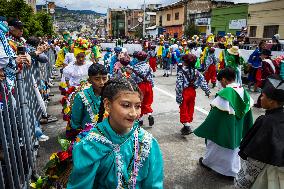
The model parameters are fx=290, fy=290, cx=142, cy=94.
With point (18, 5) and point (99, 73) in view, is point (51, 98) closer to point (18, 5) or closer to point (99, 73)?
point (18, 5)

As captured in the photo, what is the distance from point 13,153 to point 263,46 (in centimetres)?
1042

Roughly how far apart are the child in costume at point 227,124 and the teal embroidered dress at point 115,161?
8.71 ft

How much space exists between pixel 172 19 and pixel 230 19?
19428 millimetres

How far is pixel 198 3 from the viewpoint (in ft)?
151

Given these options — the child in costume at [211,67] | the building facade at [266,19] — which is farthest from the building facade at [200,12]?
the child in costume at [211,67]

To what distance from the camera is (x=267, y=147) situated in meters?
3.00

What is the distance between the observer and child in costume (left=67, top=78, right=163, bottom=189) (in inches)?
78.7

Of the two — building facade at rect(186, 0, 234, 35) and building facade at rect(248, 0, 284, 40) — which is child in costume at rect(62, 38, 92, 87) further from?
building facade at rect(186, 0, 234, 35)

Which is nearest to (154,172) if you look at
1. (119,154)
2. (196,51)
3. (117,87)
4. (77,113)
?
(119,154)

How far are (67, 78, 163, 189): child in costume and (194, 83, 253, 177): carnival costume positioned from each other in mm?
2649

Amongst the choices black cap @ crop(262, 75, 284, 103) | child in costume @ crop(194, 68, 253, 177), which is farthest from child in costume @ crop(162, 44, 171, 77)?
black cap @ crop(262, 75, 284, 103)

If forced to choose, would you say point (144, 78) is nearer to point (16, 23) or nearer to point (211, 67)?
point (16, 23)

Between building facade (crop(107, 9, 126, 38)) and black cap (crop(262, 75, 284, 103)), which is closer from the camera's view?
black cap (crop(262, 75, 284, 103))

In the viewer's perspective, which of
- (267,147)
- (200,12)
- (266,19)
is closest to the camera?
(267,147)
